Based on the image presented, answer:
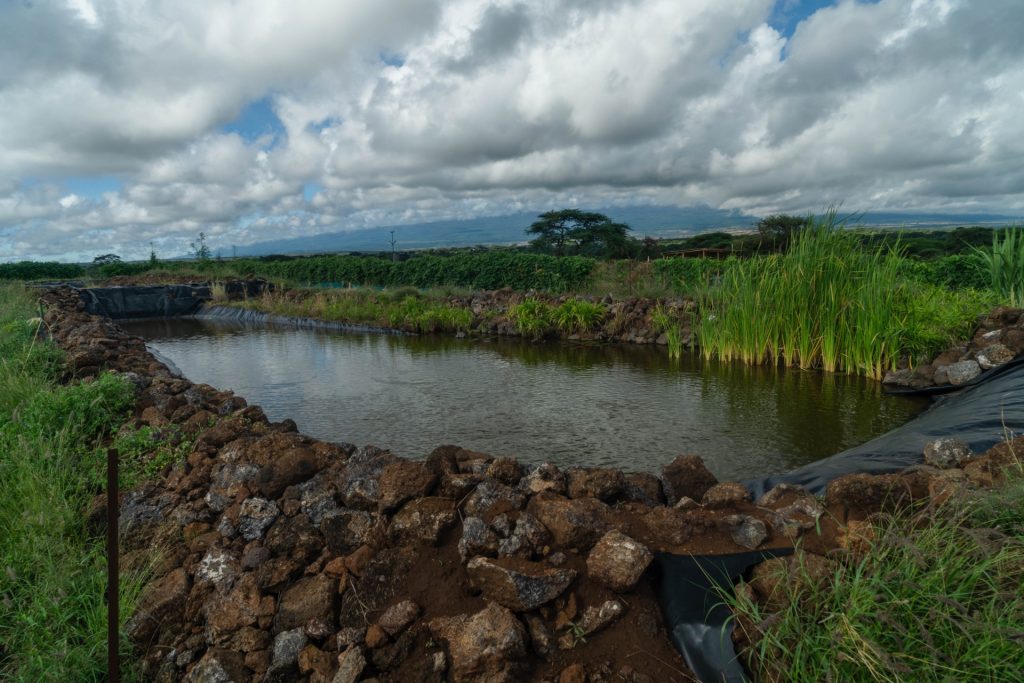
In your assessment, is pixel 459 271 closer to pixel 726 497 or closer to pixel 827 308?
pixel 827 308

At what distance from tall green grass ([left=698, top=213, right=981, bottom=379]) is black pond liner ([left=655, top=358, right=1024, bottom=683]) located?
31.1 inches

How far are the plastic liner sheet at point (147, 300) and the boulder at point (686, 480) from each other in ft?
59.6

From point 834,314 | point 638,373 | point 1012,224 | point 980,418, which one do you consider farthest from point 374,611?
point 1012,224

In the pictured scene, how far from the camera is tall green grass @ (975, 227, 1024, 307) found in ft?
23.1

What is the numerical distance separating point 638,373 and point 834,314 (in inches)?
91.4

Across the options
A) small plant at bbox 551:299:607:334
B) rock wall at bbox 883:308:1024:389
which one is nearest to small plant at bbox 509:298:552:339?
small plant at bbox 551:299:607:334

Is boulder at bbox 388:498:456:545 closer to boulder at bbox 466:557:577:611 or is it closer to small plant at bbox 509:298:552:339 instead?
boulder at bbox 466:557:577:611

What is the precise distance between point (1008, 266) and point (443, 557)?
8.21m

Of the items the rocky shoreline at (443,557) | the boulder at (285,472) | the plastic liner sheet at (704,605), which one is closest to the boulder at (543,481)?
the rocky shoreline at (443,557)

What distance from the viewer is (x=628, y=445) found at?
4.65 m

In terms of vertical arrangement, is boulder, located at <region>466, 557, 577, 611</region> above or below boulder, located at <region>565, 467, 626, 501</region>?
below

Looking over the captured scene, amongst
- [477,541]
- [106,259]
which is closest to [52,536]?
[477,541]

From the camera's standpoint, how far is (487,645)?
1818 millimetres

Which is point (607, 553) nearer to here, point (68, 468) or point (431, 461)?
point (431, 461)
